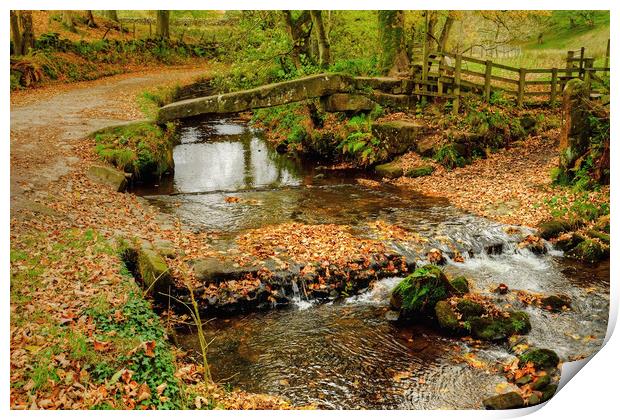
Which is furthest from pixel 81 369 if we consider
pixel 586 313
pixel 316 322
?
pixel 586 313

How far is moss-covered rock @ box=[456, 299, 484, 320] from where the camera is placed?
678 centimetres

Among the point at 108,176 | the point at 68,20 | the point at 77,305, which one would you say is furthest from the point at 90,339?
the point at 68,20

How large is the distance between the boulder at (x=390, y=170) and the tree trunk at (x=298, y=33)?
4635mm

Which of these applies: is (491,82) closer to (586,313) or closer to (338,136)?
(338,136)

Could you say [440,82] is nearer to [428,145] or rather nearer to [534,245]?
[428,145]

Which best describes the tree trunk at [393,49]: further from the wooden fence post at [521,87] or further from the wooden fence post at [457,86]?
the wooden fence post at [521,87]

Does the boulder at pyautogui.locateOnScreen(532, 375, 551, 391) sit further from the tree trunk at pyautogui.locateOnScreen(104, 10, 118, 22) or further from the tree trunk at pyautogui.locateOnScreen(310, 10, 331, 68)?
the tree trunk at pyautogui.locateOnScreen(104, 10, 118, 22)

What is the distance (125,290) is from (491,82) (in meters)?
13.4

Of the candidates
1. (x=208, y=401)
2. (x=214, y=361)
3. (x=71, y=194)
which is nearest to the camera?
(x=208, y=401)

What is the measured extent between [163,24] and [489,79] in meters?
10.7

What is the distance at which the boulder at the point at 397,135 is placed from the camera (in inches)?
558

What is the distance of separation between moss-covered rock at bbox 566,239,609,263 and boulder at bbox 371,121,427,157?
6505mm

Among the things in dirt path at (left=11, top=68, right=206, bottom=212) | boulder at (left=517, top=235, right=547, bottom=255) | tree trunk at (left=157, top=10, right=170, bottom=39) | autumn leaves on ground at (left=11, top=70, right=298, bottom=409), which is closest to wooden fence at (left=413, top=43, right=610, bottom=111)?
boulder at (left=517, top=235, right=547, bottom=255)
